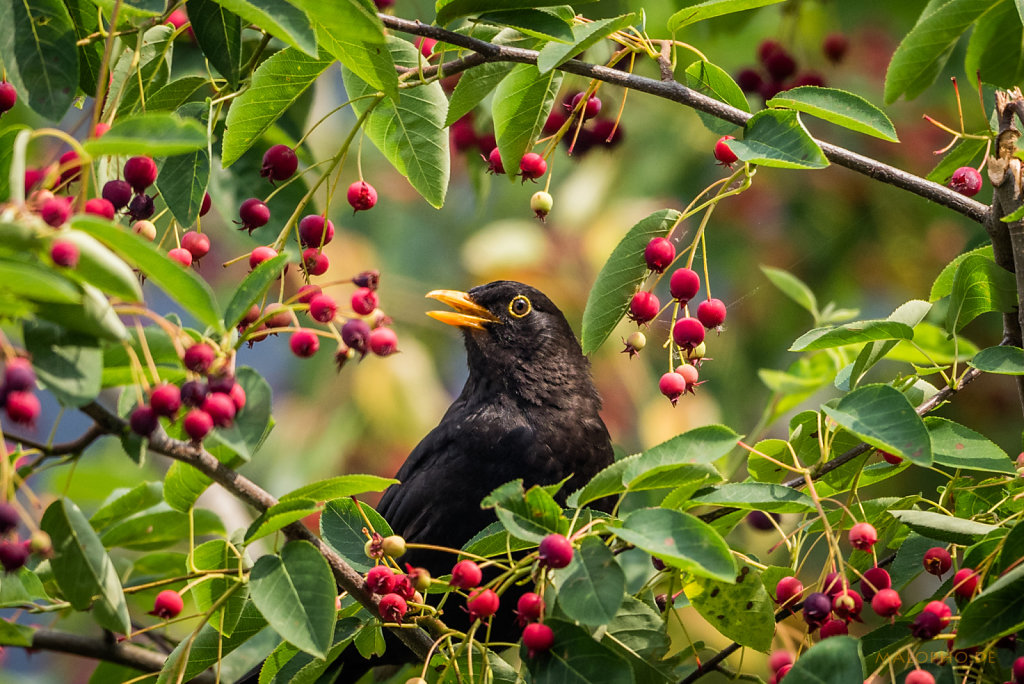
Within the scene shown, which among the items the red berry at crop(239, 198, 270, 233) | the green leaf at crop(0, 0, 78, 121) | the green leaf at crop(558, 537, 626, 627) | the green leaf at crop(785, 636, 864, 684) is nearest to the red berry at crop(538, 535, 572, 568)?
the green leaf at crop(558, 537, 626, 627)

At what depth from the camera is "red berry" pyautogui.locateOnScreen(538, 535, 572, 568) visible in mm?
1876

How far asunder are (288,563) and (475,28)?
135cm

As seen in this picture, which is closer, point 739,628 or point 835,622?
point 835,622

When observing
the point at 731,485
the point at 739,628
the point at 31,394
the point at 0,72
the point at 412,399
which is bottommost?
the point at 412,399

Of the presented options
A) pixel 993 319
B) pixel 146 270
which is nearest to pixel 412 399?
pixel 993 319

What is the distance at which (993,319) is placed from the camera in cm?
559

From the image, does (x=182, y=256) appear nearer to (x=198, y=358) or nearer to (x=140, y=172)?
(x=140, y=172)

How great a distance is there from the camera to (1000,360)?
224 centimetres

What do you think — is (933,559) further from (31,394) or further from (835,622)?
(31,394)

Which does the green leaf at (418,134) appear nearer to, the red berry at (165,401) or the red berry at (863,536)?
the red berry at (165,401)

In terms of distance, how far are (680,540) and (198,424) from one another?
2.77 ft

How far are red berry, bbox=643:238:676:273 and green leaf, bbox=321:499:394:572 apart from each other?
0.82 metres

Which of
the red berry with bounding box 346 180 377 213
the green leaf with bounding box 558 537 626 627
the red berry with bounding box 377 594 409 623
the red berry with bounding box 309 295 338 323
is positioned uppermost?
the red berry with bounding box 346 180 377 213

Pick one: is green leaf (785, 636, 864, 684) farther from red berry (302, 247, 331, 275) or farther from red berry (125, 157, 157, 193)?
red berry (125, 157, 157, 193)
